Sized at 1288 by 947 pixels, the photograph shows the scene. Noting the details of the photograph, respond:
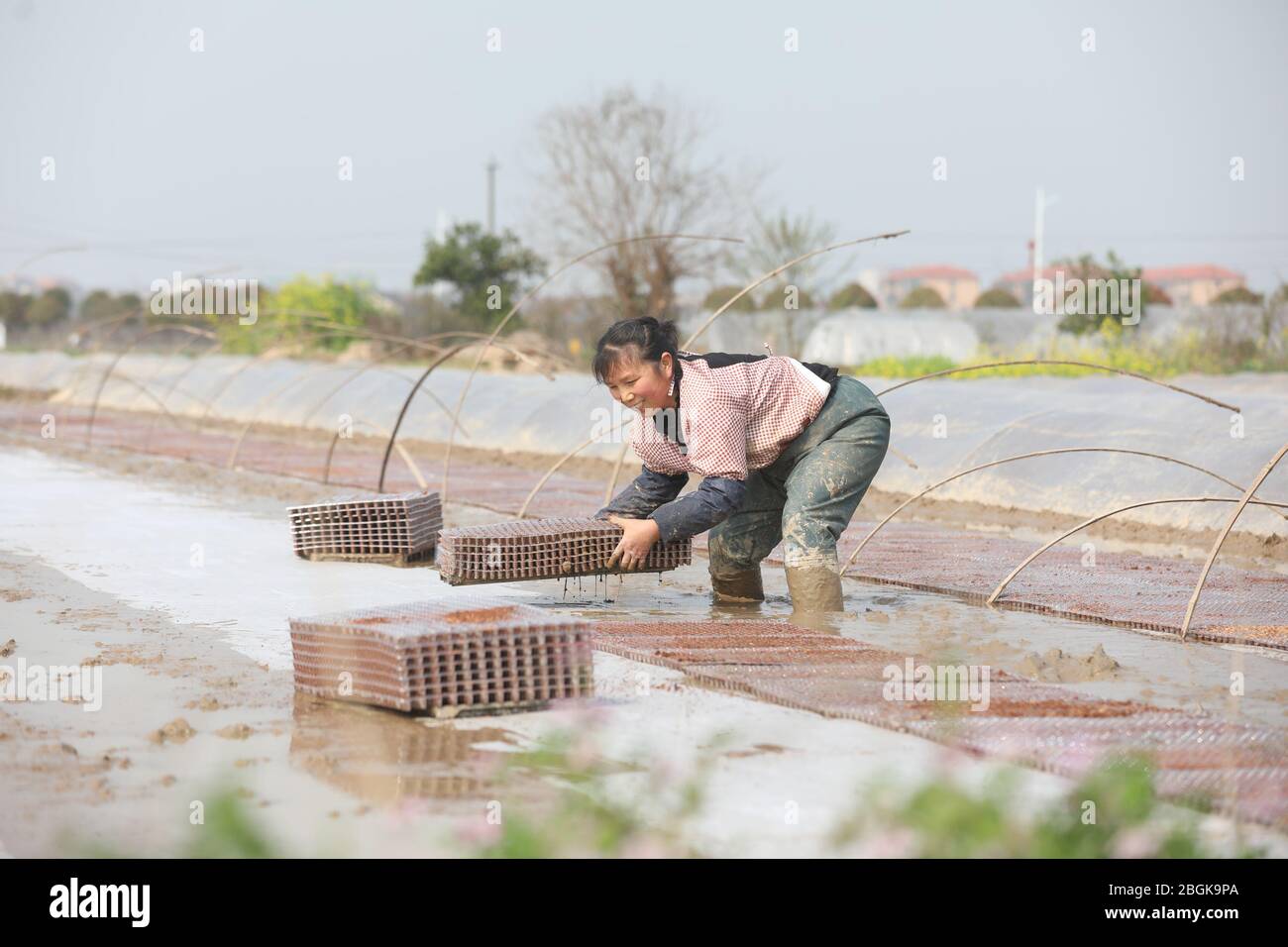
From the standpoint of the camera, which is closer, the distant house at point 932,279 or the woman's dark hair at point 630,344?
the woman's dark hair at point 630,344

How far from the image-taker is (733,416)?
5672mm

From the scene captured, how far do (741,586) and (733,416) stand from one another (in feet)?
4.11

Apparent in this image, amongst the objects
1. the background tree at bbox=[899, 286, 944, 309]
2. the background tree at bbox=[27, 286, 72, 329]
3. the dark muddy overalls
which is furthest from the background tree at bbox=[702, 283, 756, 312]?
the background tree at bbox=[27, 286, 72, 329]

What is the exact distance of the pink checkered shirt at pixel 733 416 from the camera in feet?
18.5

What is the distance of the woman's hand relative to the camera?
5711 mm

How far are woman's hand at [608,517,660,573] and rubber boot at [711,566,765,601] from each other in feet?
→ 2.65

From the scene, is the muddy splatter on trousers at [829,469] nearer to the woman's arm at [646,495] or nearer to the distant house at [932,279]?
the woman's arm at [646,495]

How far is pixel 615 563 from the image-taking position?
19.8 ft

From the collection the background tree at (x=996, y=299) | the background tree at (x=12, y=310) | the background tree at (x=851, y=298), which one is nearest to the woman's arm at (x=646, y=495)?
the background tree at (x=851, y=298)

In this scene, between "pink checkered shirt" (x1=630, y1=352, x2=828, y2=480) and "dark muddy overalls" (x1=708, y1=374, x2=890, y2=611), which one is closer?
"pink checkered shirt" (x1=630, y1=352, x2=828, y2=480)

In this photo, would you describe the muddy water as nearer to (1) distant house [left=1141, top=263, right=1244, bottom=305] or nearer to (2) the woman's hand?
(2) the woman's hand

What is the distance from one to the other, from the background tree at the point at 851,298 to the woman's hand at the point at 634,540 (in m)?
31.0
